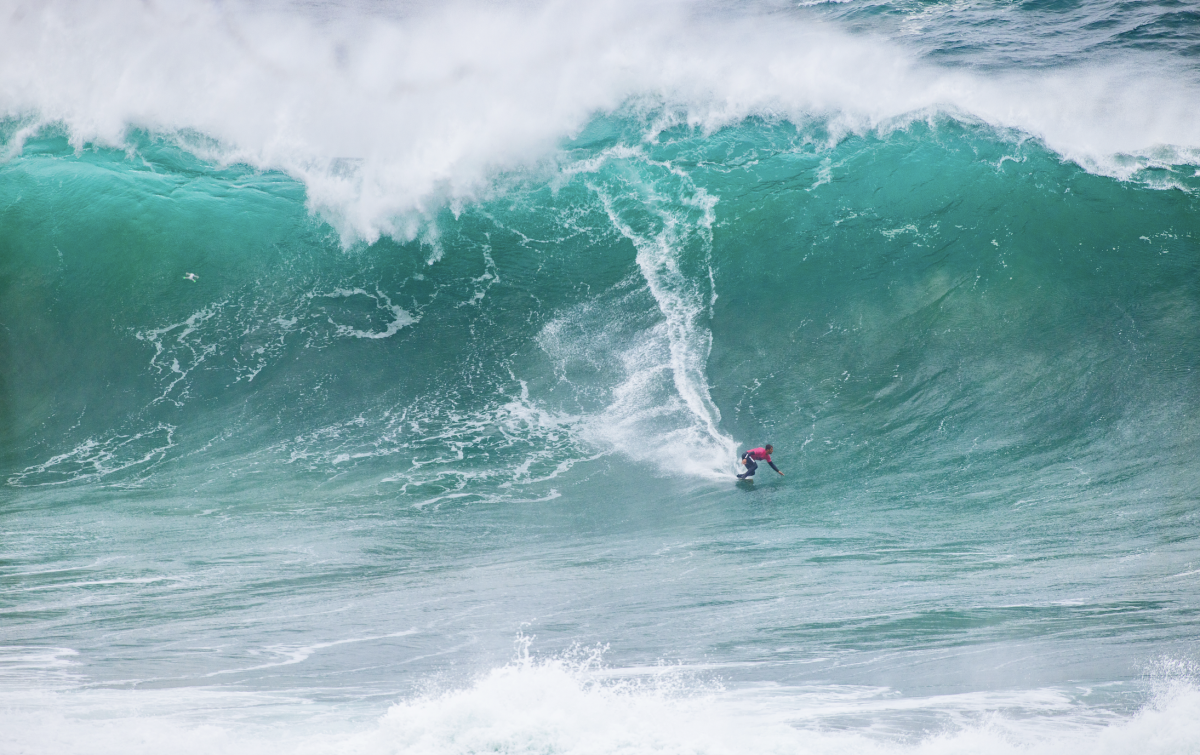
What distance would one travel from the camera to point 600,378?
34.3 ft

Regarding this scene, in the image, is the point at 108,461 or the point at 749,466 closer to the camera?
the point at 749,466

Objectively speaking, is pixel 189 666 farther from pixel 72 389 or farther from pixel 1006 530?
pixel 1006 530

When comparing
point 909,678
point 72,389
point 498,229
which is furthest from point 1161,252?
point 72,389

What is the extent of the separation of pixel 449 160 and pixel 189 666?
833 centimetres

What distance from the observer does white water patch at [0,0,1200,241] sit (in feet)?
39.5

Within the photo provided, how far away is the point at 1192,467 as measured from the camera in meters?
9.18

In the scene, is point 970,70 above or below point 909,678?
above

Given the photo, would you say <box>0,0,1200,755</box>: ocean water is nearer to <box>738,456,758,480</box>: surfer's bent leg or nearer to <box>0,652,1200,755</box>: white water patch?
<box>0,652,1200,755</box>: white water patch

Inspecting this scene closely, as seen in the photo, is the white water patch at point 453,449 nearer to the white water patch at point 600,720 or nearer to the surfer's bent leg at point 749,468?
the surfer's bent leg at point 749,468

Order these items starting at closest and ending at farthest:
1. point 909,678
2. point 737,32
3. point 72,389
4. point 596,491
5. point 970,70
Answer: point 909,678 → point 596,491 → point 72,389 → point 970,70 → point 737,32

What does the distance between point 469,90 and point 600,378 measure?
20.7 ft

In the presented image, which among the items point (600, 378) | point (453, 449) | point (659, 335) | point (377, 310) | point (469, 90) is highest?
point (469, 90)

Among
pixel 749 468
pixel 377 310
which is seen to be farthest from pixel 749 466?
pixel 377 310

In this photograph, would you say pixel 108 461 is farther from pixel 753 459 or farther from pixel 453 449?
pixel 753 459
